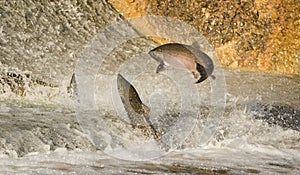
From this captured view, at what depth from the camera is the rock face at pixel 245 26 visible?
891 centimetres

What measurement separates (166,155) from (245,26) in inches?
172

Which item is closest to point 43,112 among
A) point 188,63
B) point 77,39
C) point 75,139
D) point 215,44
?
point 75,139

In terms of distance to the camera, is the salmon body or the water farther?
the salmon body

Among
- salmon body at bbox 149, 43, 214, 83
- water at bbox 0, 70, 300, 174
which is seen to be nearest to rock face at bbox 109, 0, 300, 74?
water at bbox 0, 70, 300, 174

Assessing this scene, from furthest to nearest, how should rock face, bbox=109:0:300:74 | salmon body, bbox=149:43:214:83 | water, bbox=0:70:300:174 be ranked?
1. rock face, bbox=109:0:300:74
2. salmon body, bbox=149:43:214:83
3. water, bbox=0:70:300:174

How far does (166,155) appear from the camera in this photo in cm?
502

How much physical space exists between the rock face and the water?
6.20 ft

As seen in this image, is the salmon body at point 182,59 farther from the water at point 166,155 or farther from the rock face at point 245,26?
the rock face at point 245,26

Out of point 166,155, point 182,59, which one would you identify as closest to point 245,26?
point 182,59

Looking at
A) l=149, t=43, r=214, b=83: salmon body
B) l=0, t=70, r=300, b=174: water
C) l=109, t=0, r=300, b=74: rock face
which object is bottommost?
l=0, t=70, r=300, b=174: water

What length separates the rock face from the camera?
29.2 feet

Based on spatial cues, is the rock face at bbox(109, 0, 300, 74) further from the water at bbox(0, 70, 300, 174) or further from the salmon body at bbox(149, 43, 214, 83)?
the salmon body at bbox(149, 43, 214, 83)

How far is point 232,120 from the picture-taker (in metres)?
6.33

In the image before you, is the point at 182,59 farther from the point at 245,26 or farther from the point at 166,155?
the point at 245,26
